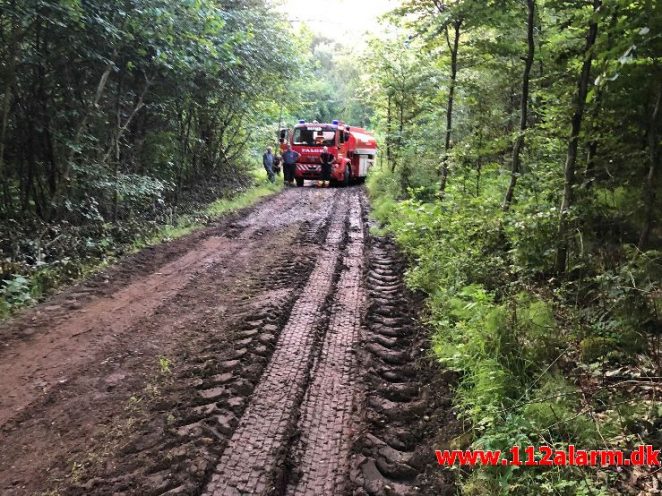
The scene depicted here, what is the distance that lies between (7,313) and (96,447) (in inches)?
127

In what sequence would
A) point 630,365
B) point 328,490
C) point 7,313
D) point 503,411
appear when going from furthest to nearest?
point 7,313 → point 630,365 → point 503,411 → point 328,490

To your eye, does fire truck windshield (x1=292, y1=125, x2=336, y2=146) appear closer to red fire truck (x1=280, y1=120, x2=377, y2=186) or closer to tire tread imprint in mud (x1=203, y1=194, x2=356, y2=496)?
red fire truck (x1=280, y1=120, x2=377, y2=186)

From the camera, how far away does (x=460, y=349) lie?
4.23 m

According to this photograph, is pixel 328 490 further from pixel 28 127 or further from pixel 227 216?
pixel 227 216

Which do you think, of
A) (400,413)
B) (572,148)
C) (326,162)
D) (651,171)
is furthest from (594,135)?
(326,162)

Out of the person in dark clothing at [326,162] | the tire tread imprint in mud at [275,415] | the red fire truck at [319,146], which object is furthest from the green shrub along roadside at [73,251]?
the red fire truck at [319,146]

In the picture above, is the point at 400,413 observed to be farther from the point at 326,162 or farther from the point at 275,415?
the point at 326,162

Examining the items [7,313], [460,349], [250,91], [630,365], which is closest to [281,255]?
[7,313]

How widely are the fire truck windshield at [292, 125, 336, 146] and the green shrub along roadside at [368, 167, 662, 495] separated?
540 inches

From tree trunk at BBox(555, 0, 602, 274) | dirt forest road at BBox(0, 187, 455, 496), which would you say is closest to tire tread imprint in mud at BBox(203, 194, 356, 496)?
dirt forest road at BBox(0, 187, 455, 496)

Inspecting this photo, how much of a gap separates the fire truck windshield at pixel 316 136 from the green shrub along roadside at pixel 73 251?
8712 millimetres

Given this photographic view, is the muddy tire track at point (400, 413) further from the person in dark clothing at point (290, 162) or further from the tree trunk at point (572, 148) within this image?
the person in dark clothing at point (290, 162)

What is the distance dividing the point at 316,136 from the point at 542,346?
16764mm

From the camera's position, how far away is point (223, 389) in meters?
4.01
